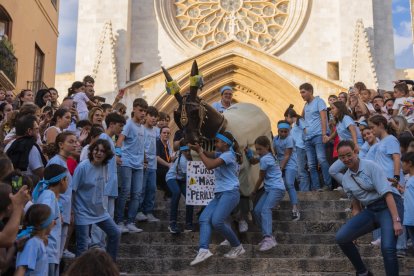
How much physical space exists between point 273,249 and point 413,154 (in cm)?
225

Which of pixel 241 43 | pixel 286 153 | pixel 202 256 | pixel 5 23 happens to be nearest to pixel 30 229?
pixel 202 256

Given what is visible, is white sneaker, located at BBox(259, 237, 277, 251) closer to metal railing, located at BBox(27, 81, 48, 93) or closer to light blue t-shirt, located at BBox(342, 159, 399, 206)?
light blue t-shirt, located at BBox(342, 159, 399, 206)

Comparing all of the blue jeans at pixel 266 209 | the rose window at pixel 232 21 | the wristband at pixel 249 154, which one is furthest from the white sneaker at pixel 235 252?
the rose window at pixel 232 21

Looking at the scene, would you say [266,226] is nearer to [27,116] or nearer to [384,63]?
[27,116]

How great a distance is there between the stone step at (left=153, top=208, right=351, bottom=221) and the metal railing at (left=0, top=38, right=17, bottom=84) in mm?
7273

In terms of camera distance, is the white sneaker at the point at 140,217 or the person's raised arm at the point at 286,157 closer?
the white sneaker at the point at 140,217

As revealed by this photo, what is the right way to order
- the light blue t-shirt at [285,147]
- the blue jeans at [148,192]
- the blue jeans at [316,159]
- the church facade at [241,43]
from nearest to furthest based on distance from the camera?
the blue jeans at [148,192], the light blue t-shirt at [285,147], the blue jeans at [316,159], the church facade at [241,43]

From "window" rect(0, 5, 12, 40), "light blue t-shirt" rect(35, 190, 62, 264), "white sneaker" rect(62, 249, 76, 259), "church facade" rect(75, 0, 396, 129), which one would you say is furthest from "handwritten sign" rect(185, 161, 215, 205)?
"church facade" rect(75, 0, 396, 129)

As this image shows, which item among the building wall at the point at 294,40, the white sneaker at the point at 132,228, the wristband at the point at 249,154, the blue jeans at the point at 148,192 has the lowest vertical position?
the white sneaker at the point at 132,228

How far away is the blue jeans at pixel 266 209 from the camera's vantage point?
810cm

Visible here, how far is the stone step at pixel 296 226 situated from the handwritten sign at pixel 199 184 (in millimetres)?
869

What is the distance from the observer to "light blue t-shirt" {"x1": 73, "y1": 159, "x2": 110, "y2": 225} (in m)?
7.11

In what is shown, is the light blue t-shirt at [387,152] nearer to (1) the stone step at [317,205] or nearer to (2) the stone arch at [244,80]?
(1) the stone step at [317,205]

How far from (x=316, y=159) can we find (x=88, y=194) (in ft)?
17.2
